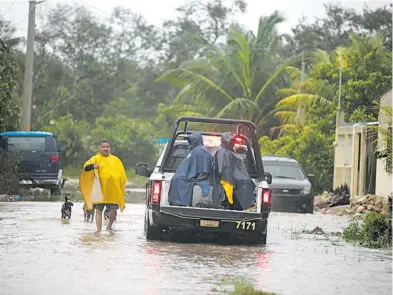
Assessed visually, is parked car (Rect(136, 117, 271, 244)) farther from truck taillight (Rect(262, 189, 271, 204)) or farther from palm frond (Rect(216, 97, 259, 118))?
palm frond (Rect(216, 97, 259, 118))

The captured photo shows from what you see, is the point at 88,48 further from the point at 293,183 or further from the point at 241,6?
the point at 293,183

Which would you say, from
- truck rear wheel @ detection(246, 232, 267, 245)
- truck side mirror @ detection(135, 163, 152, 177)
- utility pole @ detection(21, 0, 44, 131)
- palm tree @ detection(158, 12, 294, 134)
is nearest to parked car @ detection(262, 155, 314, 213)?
truck side mirror @ detection(135, 163, 152, 177)

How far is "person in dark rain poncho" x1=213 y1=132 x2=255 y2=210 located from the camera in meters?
16.5

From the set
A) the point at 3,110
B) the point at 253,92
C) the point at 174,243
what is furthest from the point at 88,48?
the point at 174,243

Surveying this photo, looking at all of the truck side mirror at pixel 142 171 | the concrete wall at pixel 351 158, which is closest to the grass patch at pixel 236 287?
the truck side mirror at pixel 142 171

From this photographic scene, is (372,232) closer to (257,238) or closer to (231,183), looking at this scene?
(257,238)

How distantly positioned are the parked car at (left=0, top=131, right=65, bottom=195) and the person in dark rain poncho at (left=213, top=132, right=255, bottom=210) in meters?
17.2

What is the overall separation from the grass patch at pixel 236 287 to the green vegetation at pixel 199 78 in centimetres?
1545

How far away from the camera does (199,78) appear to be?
5166 centimetres

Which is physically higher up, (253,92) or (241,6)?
(241,6)

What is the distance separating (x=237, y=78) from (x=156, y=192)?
35.3 m

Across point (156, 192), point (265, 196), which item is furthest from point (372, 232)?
point (156, 192)

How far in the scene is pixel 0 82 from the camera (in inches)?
1236

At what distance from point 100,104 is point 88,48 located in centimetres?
432
